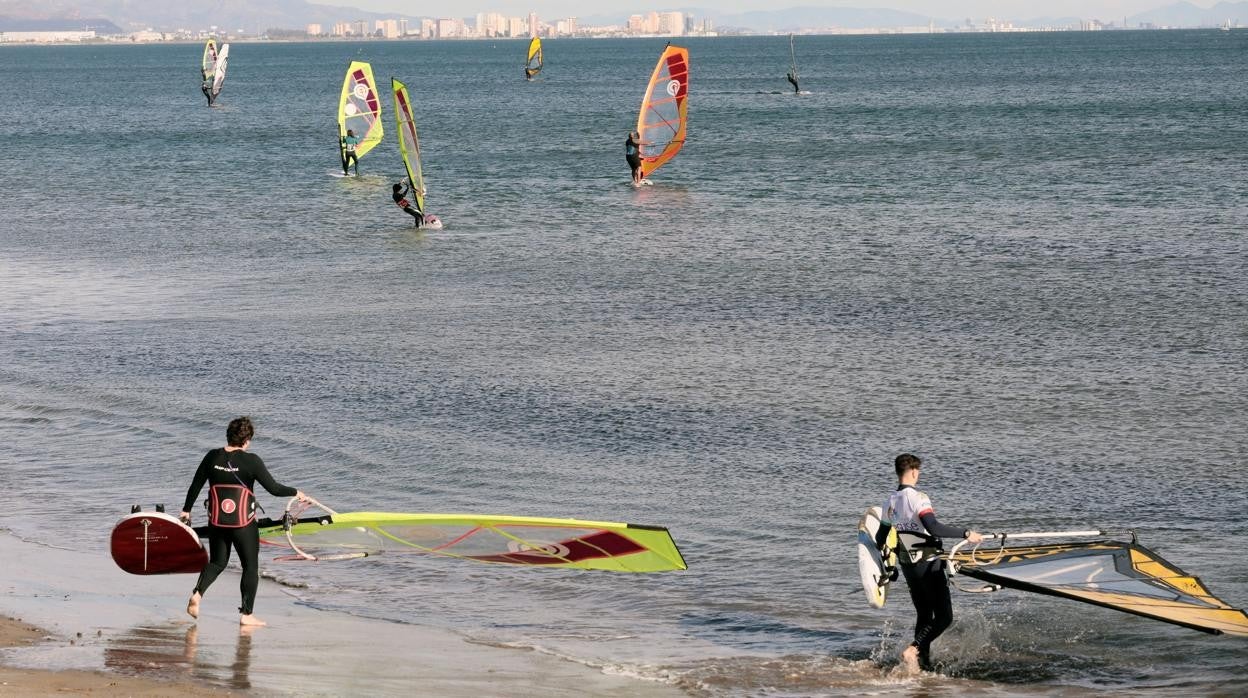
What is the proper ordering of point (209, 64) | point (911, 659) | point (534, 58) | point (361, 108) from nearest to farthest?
point (911, 659), point (361, 108), point (209, 64), point (534, 58)

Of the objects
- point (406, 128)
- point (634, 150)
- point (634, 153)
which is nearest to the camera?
point (406, 128)

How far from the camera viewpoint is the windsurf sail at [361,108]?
38312 millimetres

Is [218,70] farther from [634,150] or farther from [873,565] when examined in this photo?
[873,565]

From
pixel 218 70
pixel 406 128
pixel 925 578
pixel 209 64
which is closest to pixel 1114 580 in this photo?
pixel 925 578

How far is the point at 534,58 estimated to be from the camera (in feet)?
391

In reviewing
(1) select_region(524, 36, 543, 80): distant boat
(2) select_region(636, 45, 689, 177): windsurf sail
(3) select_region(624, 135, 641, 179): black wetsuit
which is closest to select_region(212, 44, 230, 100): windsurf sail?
(1) select_region(524, 36, 543, 80): distant boat

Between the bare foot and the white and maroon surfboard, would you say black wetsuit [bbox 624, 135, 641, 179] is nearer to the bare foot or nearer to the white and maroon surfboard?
the white and maroon surfboard

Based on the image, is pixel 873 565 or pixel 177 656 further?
pixel 873 565

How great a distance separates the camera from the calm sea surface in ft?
30.7

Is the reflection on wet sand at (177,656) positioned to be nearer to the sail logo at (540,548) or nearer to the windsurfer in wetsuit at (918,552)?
the sail logo at (540,548)

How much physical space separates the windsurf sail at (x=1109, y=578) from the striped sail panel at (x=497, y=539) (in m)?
1.83

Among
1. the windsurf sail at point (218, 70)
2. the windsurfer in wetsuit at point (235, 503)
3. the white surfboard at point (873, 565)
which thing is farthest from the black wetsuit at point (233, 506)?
the windsurf sail at point (218, 70)

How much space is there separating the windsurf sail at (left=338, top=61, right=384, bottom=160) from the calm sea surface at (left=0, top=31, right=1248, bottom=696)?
6.12ft

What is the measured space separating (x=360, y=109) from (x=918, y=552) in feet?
113
